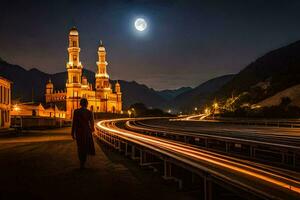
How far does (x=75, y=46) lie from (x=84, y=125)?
135 m

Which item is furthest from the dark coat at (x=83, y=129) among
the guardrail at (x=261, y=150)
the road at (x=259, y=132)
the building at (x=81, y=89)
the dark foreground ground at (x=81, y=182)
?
the building at (x=81, y=89)

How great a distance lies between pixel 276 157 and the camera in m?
18.2

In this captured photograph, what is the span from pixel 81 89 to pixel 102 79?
1848cm

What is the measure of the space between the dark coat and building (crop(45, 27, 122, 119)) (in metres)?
126

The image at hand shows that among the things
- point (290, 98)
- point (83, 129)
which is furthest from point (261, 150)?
point (290, 98)

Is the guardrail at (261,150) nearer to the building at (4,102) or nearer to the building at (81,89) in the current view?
the building at (4,102)

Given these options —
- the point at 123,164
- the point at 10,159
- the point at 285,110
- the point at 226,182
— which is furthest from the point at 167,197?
the point at 285,110

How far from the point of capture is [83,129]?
12211 mm

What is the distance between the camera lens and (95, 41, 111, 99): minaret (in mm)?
160863

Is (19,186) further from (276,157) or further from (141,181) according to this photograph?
(276,157)

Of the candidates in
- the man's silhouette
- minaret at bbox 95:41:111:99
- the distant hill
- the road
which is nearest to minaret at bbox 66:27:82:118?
minaret at bbox 95:41:111:99

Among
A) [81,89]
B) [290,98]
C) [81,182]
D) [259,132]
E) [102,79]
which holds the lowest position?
[81,182]

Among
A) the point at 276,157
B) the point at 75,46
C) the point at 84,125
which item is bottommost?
the point at 276,157

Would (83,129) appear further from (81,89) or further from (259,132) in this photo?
(81,89)
